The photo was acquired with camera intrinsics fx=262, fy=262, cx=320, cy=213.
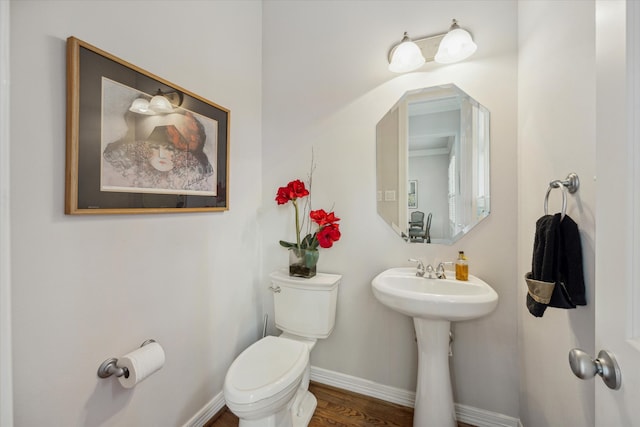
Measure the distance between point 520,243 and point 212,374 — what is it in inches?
71.7

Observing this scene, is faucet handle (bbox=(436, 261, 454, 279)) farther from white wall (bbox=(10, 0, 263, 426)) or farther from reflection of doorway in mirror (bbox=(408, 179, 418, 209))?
white wall (bbox=(10, 0, 263, 426))

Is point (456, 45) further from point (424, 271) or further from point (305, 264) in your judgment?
point (305, 264)

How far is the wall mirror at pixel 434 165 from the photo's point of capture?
1.43 metres

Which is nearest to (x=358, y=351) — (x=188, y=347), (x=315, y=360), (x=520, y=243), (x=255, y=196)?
(x=315, y=360)

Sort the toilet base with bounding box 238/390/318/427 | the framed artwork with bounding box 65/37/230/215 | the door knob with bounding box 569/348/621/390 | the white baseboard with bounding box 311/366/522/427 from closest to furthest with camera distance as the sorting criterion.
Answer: the door knob with bounding box 569/348/621/390
the framed artwork with bounding box 65/37/230/215
the toilet base with bounding box 238/390/318/427
the white baseboard with bounding box 311/366/522/427

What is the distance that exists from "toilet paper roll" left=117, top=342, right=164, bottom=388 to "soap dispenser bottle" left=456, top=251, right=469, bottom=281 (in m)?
1.45

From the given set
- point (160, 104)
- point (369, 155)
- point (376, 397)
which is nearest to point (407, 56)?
point (369, 155)

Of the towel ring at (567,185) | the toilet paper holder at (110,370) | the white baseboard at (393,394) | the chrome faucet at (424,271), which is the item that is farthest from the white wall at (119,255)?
the towel ring at (567,185)

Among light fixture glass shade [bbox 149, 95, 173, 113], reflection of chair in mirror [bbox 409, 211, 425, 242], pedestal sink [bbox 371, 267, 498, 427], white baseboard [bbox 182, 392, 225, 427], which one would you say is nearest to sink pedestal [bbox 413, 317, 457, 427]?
pedestal sink [bbox 371, 267, 498, 427]

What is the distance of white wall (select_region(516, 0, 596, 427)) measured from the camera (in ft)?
2.58

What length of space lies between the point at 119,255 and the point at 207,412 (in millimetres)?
1045

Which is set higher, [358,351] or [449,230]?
[449,230]

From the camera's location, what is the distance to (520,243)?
1.33m

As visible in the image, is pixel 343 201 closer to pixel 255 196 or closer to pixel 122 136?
pixel 255 196
